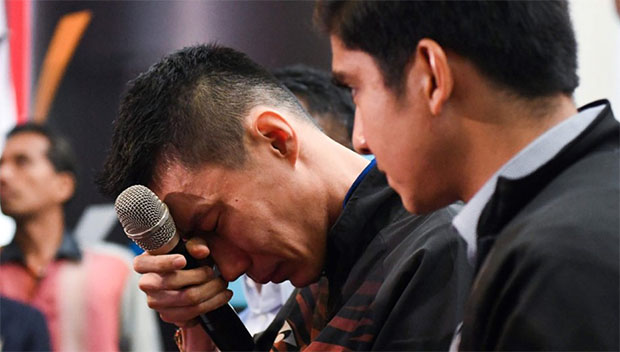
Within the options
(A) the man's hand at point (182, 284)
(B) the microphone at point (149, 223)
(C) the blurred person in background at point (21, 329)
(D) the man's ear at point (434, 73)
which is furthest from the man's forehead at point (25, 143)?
(D) the man's ear at point (434, 73)

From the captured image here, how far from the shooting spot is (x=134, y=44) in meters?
3.53

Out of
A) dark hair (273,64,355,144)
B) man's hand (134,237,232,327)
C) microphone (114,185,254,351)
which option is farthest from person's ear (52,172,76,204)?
microphone (114,185,254,351)

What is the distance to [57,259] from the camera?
362 centimetres

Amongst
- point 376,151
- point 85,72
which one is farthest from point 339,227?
point 85,72

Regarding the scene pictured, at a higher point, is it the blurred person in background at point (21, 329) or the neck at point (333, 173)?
the neck at point (333, 173)

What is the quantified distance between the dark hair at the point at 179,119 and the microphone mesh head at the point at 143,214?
87 millimetres

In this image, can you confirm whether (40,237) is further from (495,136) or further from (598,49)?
(495,136)

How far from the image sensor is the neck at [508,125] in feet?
3.74

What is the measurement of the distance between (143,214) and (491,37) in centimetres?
79

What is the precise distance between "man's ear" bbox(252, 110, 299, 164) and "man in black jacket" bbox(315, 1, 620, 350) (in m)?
0.53

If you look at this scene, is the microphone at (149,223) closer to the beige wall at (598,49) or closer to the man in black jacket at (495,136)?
the man in black jacket at (495,136)

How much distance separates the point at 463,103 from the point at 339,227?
2.21 ft

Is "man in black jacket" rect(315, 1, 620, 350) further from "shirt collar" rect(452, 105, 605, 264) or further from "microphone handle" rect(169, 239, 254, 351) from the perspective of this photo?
"microphone handle" rect(169, 239, 254, 351)

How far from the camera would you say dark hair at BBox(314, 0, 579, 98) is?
111 cm
